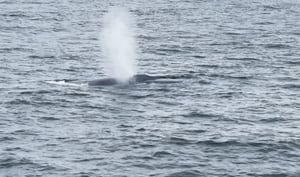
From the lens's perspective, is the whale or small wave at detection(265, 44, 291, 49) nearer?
the whale

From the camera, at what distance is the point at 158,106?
6041 centimetres

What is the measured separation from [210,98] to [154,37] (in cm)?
4032

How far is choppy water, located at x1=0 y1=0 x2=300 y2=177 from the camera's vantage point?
4634 cm

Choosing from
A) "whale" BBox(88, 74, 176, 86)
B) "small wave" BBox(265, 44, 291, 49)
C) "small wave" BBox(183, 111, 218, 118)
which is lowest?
"small wave" BBox(183, 111, 218, 118)

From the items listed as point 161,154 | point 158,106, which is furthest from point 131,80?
point 161,154

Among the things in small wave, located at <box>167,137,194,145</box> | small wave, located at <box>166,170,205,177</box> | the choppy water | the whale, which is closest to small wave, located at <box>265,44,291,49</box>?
the choppy water

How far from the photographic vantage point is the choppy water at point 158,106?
46.3 metres

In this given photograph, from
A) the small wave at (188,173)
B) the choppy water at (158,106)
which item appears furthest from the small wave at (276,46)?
the small wave at (188,173)

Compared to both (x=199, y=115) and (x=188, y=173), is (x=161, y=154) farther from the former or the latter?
(x=199, y=115)

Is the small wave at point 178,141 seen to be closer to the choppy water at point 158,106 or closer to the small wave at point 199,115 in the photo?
the choppy water at point 158,106

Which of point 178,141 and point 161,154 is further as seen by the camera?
point 178,141

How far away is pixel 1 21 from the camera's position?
4528 inches

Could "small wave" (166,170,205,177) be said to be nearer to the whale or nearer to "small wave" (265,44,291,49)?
the whale

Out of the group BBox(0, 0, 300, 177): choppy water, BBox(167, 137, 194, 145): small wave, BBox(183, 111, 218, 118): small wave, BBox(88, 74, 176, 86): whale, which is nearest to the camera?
BBox(0, 0, 300, 177): choppy water
